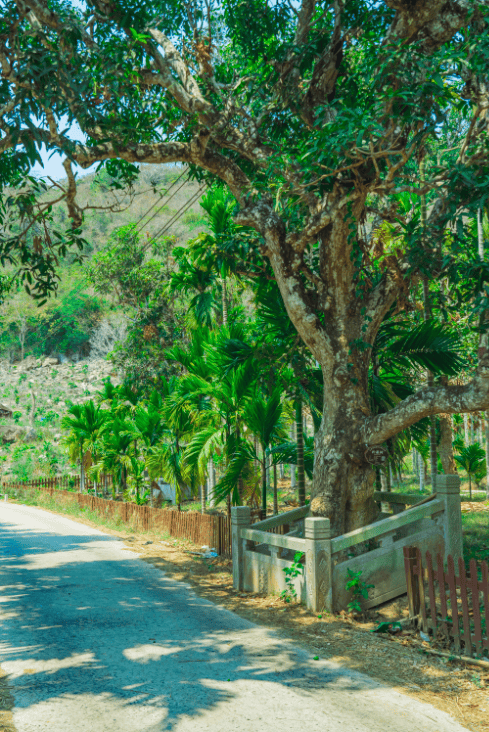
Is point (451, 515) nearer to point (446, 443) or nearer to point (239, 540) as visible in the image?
point (239, 540)

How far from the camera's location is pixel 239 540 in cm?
1013

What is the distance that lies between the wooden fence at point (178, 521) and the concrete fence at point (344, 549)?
1.44 m

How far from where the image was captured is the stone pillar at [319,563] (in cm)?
824

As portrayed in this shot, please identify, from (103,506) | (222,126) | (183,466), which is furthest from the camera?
(103,506)

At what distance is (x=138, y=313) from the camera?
2534 cm

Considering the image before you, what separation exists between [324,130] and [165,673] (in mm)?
6742

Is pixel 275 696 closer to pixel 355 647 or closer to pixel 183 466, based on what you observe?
pixel 355 647

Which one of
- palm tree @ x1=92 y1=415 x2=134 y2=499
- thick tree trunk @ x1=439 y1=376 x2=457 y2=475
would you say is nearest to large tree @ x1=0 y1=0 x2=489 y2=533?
thick tree trunk @ x1=439 y1=376 x2=457 y2=475

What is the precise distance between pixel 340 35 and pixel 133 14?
3394 millimetres

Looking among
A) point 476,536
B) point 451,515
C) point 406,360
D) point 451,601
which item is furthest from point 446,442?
point 451,601

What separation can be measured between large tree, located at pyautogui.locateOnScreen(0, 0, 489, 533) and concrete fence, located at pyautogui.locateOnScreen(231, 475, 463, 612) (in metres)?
0.87

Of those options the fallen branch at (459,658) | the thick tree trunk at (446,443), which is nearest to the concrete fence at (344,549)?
the fallen branch at (459,658)

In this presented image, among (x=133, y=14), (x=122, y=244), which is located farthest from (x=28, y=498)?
(x=133, y=14)

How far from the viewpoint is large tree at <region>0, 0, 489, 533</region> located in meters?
7.75
